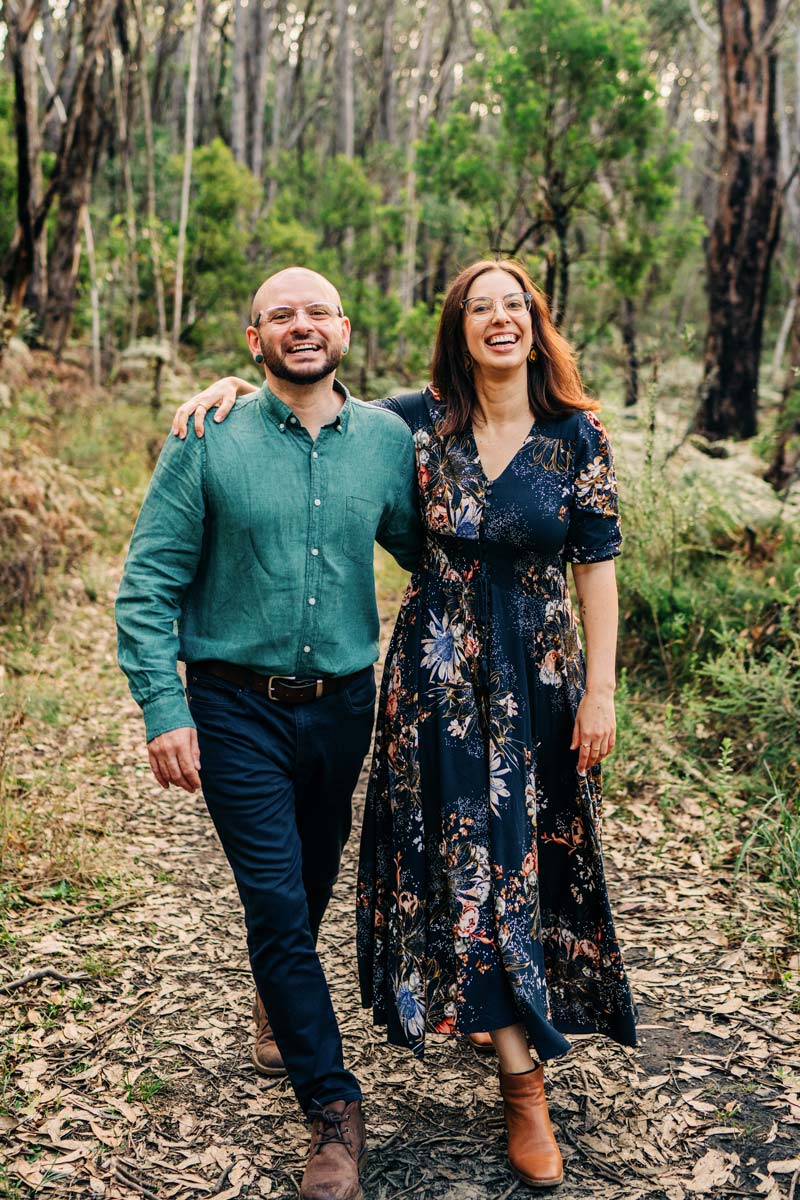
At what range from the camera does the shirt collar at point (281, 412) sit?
2.68 m

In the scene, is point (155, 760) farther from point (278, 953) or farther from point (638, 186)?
point (638, 186)

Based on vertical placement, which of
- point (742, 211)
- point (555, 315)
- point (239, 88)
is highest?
point (239, 88)

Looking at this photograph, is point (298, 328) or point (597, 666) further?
point (597, 666)

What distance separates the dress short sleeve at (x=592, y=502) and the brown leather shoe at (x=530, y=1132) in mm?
1357

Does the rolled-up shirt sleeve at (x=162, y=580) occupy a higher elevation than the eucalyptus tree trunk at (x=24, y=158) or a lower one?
lower

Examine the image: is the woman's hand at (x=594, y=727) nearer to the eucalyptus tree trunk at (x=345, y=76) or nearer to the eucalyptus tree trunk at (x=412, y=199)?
the eucalyptus tree trunk at (x=412, y=199)

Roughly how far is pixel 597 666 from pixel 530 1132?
1.19 metres

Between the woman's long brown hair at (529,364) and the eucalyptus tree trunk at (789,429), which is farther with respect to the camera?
the eucalyptus tree trunk at (789,429)

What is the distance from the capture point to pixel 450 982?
267 cm

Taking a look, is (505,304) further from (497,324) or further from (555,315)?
(555,315)

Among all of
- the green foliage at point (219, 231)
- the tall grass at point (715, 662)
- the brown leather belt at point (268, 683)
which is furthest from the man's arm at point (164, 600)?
the green foliage at point (219, 231)

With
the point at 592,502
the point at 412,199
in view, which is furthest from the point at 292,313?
the point at 412,199

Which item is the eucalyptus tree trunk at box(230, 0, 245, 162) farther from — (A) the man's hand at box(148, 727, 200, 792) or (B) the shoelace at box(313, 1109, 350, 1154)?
(B) the shoelace at box(313, 1109, 350, 1154)

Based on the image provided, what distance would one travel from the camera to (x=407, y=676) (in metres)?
2.78
